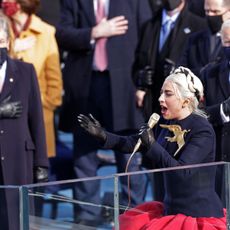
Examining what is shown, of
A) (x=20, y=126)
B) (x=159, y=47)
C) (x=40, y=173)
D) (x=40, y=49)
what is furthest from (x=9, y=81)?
(x=159, y=47)

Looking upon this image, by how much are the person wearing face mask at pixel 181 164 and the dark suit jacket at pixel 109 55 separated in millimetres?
2288

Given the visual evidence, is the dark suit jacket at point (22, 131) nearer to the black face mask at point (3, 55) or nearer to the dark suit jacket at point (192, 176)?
the black face mask at point (3, 55)

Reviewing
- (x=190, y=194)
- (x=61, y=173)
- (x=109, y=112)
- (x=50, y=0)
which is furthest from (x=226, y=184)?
(x=50, y=0)

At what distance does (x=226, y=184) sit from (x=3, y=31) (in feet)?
6.16

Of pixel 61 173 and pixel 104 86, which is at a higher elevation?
pixel 104 86

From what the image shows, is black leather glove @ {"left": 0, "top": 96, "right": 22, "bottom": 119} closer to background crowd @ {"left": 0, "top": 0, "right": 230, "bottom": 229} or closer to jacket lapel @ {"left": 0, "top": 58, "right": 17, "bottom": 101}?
jacket lapel @ {"left": 0, "top": 58, "right": 17, "bottom": 101}

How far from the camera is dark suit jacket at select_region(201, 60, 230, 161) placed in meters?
6.39

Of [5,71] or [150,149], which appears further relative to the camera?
[5,71]

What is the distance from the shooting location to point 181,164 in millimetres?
5328

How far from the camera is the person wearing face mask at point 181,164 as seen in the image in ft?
17.3

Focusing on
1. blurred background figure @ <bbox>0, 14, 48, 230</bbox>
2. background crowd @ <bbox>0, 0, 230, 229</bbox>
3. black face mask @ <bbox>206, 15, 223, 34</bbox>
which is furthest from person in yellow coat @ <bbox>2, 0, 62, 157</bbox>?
black face mask @ <bbox>206, 15, 223, 34</bbox>

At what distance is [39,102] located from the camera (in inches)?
263

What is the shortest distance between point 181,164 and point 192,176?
0.37 feet

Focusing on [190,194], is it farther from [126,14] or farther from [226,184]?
[126,14]
